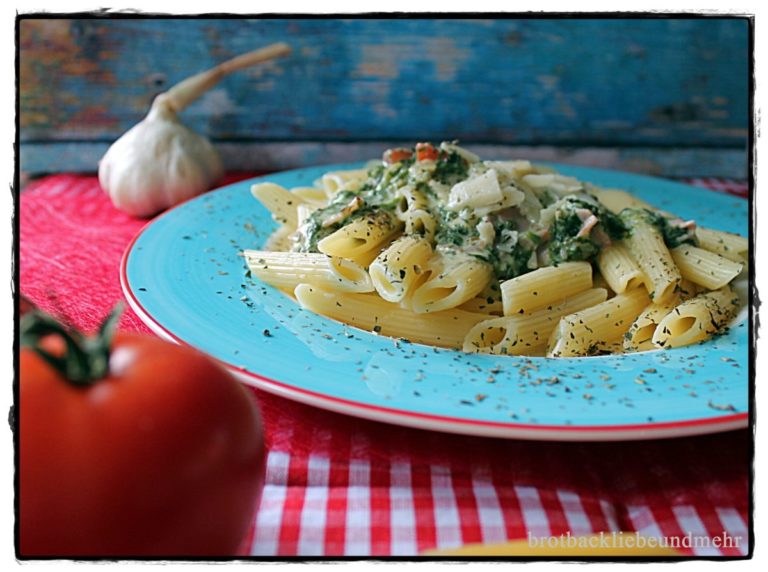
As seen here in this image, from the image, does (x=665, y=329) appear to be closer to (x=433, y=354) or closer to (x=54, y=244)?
(x=433, y=354)

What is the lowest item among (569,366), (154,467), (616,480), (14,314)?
(616,480)

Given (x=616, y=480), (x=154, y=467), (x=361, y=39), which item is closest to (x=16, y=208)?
(x=154, y=467)

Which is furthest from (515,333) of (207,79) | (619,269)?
(207,79)

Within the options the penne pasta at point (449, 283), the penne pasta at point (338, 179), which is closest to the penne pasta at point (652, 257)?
the penne pasta at point (449, 283)

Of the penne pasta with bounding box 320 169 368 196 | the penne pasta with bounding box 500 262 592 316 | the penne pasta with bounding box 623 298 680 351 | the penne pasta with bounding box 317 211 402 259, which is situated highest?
the penne pasta with bounding box 320 169 368 196

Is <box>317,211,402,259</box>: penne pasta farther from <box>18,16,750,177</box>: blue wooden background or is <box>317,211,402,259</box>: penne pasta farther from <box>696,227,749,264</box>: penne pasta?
<box>18,16,750,177</box>: blue wooden background

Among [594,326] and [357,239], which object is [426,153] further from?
[594,326]

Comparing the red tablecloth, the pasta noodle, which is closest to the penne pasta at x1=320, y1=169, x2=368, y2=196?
the pasta noodle

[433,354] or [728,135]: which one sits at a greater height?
[728,135]
